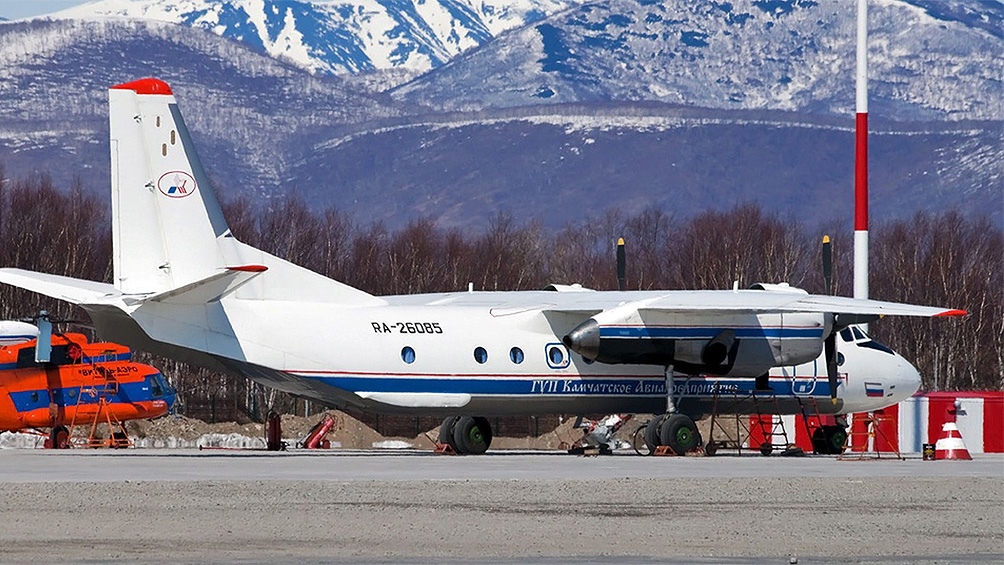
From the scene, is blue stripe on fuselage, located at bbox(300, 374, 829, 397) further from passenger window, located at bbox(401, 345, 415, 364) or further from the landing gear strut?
the landing gear strut

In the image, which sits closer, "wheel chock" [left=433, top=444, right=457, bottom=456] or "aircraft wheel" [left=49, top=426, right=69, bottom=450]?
"wheel chock" [left=433, top=444, right=457, bottom=456]

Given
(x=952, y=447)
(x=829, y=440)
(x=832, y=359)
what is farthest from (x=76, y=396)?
(x=952, y=447)

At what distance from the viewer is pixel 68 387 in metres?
44.7

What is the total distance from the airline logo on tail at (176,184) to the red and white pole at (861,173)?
17.3m

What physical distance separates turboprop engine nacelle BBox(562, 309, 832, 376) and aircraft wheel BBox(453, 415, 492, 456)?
2652 millimetres

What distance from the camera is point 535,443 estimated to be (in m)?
54.1

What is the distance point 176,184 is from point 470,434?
26.9ft

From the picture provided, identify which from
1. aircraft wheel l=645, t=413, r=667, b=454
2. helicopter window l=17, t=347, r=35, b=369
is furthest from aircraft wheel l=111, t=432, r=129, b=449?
aircraft wheel l=645, t=413, r=667, b=454

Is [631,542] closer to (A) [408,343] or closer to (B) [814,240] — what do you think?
(A) [408,343]

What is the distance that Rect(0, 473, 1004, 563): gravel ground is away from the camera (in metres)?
18.9

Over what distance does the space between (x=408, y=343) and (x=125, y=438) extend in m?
13.7

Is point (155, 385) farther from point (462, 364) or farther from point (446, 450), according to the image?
point (462, 364)

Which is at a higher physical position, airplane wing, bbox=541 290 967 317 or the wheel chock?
airplane wing, bbox=541 290 967 317

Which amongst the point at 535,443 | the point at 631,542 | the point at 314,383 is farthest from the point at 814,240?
the point at 631,542
